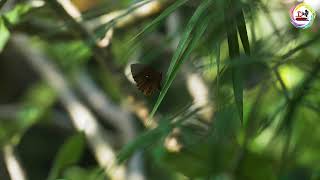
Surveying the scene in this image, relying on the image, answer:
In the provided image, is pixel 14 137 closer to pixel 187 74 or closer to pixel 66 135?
pixel 187 74

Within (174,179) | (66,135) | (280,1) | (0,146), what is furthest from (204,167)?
(66,135)

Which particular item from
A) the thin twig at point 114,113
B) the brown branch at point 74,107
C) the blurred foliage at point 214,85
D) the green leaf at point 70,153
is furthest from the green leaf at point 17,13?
the thin twig at point 114,113

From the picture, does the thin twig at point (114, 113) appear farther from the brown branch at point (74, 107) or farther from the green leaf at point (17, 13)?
the green leaf at point (17, 13)

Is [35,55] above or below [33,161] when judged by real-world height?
above

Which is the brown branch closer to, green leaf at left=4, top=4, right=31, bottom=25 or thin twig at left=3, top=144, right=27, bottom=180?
thin twig at left=3, top=144, right=27, bottom=180

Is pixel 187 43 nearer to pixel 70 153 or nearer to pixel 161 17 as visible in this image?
pixel 161 17

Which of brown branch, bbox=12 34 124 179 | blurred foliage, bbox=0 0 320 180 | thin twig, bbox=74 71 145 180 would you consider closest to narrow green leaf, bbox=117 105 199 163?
blurred foliage, bbox=0 0 320 180

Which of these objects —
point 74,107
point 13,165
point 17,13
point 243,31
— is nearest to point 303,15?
point 243,31
